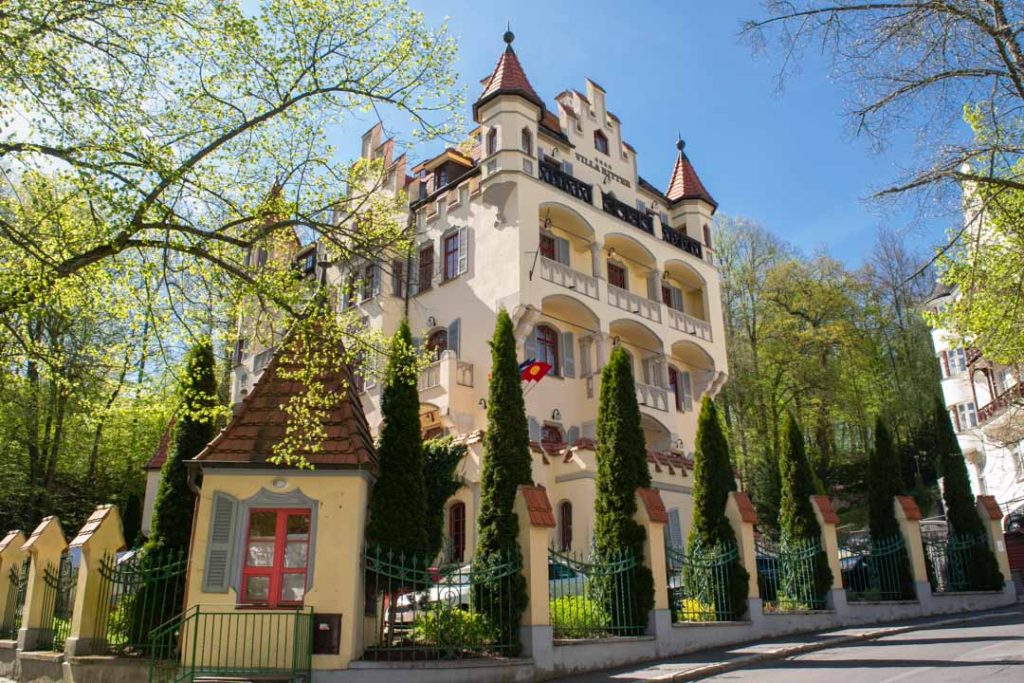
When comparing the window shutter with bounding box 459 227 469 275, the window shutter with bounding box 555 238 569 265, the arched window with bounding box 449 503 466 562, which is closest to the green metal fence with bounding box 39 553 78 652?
the arched window with bounding box 449 503 466 562

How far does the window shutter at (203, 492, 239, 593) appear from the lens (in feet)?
37.5

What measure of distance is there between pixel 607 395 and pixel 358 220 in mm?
5740

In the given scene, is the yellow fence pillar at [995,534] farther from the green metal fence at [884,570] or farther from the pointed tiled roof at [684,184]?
the pointed tiled roof at [684,184]

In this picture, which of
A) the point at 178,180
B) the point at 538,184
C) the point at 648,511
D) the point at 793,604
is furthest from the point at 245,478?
the point at 538,184

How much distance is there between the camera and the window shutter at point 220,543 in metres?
11.4

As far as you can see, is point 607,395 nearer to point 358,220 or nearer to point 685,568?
point 685,568

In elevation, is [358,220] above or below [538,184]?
below

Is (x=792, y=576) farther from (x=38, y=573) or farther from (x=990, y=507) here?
(x=38, y=573)

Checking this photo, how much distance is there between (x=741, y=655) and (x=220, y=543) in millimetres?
8451

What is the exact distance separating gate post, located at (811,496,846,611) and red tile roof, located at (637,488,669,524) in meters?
5.42

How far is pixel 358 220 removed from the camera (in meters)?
13.5

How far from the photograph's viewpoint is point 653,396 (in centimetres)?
2945

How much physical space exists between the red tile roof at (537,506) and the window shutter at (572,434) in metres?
14.4

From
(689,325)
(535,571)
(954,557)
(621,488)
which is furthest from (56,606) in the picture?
(689,325)
